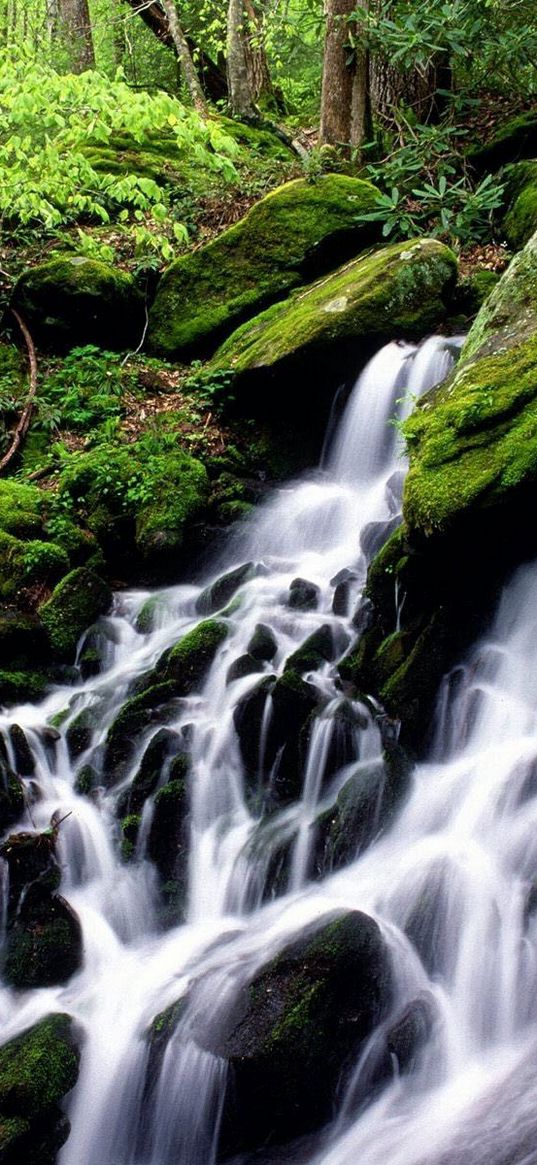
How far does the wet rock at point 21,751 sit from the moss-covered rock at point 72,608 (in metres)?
1.04

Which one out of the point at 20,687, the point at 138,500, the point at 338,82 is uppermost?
the point at 338,82

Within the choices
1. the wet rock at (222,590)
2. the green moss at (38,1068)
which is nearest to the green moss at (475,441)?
the wet rock at (222,590)

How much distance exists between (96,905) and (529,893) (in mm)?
2470

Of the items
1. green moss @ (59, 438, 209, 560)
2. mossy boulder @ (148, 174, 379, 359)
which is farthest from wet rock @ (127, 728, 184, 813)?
mossy boulder @ (148, 174, 379, 359)

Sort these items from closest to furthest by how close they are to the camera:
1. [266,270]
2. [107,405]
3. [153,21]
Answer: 1. [107,405]
2. [266,270]
3. [153,21]

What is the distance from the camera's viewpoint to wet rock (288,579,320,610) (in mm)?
Answer: 6828

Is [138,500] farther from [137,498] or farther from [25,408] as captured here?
[25,408]

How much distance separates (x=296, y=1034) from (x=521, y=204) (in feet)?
29.0

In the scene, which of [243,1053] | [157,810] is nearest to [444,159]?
[157,810]

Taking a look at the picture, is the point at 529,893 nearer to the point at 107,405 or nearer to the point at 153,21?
the point at 107,405

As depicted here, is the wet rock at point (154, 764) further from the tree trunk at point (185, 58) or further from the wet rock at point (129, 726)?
the tree trunk at point (185, 58)

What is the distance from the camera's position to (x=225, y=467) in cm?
854

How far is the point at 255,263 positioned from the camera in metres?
10.0

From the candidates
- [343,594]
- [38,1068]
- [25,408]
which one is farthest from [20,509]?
[38,1068]
